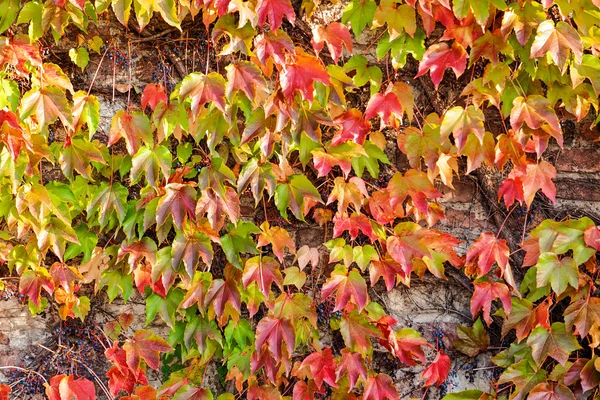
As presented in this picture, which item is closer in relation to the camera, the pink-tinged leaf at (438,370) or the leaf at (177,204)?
the leaf at (177,204)

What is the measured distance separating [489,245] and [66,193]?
4.99 feet

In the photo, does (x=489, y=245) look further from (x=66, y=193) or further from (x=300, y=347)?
(x=66, y=193)

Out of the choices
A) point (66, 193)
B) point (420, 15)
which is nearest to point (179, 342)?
point (66, 193)

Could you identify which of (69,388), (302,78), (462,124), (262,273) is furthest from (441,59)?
(69,388)

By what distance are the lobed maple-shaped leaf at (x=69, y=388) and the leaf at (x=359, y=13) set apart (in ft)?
5.16

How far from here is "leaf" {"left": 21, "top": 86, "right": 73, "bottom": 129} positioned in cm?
208

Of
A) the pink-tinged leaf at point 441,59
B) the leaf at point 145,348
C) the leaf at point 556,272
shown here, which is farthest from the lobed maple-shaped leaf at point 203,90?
the leaf at point 556,272

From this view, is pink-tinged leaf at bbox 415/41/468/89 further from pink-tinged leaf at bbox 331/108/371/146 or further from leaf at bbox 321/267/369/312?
leaf at bbox 321/267/369/312

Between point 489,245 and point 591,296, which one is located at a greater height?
point 489,245

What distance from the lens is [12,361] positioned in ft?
7.96

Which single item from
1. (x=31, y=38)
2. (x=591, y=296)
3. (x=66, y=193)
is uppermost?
(x=31, y=38)

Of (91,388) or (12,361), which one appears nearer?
(91,388)

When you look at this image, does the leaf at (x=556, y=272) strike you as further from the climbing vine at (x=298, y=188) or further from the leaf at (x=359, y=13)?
the leaf at (x=359, y=13)

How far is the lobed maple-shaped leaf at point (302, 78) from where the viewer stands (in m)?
2.00
